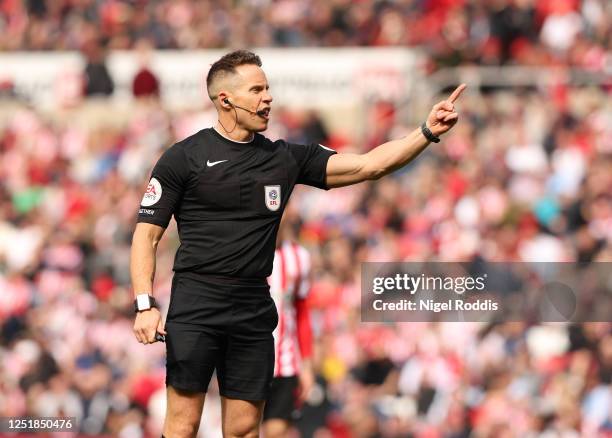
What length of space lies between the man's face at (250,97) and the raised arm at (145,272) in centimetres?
70

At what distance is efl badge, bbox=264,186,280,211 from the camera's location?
7867 millimetres

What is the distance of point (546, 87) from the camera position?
1872 centimetres

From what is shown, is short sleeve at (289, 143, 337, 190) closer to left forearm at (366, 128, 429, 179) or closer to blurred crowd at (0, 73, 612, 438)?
left forearm at (366, 128, 429, 179)

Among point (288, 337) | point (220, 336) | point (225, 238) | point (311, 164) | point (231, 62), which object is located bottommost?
point (288, 337)

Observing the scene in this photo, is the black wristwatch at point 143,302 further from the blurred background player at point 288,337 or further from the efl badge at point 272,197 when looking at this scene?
the blurred background player at point 288,337

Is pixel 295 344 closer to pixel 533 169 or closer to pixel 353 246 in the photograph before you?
pixel 353 246

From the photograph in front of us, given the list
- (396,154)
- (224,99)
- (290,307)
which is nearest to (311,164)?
(396,154)

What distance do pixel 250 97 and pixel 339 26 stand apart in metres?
13.9

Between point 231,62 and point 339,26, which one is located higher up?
point 339,26

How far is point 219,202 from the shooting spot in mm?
7762

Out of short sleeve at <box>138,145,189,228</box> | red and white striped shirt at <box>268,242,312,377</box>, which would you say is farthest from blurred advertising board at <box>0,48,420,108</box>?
short sleeve at <box>138,145,189,228</box>

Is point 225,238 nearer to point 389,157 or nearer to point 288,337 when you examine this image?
point 389,157

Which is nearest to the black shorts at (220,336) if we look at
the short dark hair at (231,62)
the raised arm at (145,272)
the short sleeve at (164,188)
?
the raised arm at (145,272)

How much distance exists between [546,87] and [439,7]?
2.65 m
